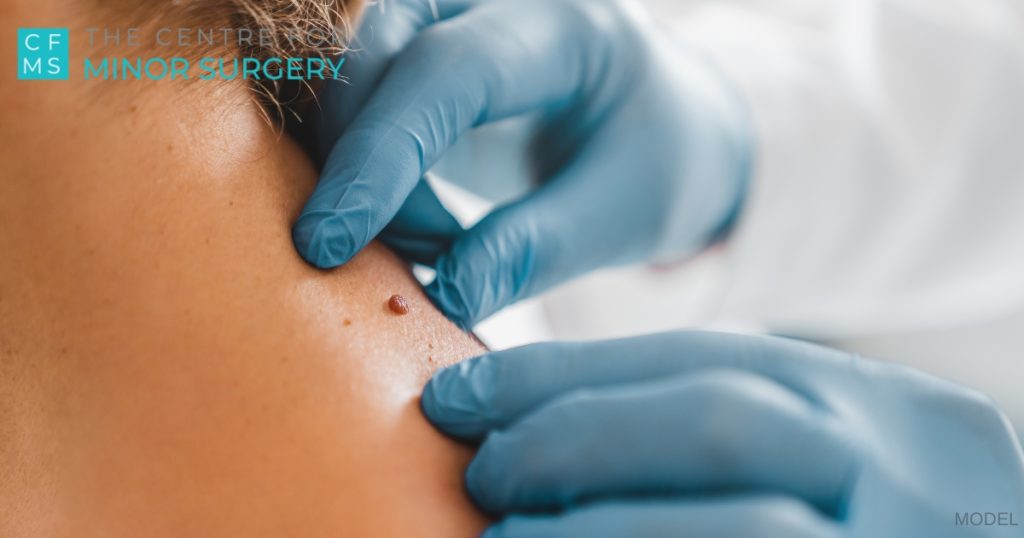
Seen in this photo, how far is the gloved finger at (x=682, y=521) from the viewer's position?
0.63 m

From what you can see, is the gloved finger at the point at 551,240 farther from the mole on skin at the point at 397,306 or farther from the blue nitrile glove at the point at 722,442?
the blue nitrile glove at the point at 722,442

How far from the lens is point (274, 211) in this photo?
0.78 meters

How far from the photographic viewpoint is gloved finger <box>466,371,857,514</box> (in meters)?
0.68

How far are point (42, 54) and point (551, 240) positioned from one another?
662 millimetres

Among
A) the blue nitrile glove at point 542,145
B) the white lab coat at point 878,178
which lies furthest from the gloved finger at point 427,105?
the white lab coat at point 878,178

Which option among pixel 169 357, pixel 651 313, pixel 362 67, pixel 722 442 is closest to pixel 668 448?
pixel 722 442

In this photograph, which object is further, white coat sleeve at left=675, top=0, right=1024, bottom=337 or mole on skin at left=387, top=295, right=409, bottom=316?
white coat sleeve at left=675, top=0, right=1024, bottom=337

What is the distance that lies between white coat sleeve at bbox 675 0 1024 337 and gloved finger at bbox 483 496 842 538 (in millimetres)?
960

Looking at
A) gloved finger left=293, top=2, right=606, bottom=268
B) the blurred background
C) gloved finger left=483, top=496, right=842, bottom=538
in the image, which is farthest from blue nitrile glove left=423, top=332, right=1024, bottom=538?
the blurred background

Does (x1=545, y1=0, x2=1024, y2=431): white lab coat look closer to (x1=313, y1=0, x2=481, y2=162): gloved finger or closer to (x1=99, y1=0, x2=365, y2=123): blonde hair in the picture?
(x1=313, y1=0, x2=481, y2=162): gloved finger

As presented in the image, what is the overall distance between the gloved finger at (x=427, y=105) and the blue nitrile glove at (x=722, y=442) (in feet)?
0.60

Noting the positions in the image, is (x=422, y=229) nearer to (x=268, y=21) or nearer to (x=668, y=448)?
(x=268, y=21)

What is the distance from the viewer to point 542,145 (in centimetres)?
140

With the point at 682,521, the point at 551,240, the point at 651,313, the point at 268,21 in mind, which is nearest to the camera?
the point at 682,521
